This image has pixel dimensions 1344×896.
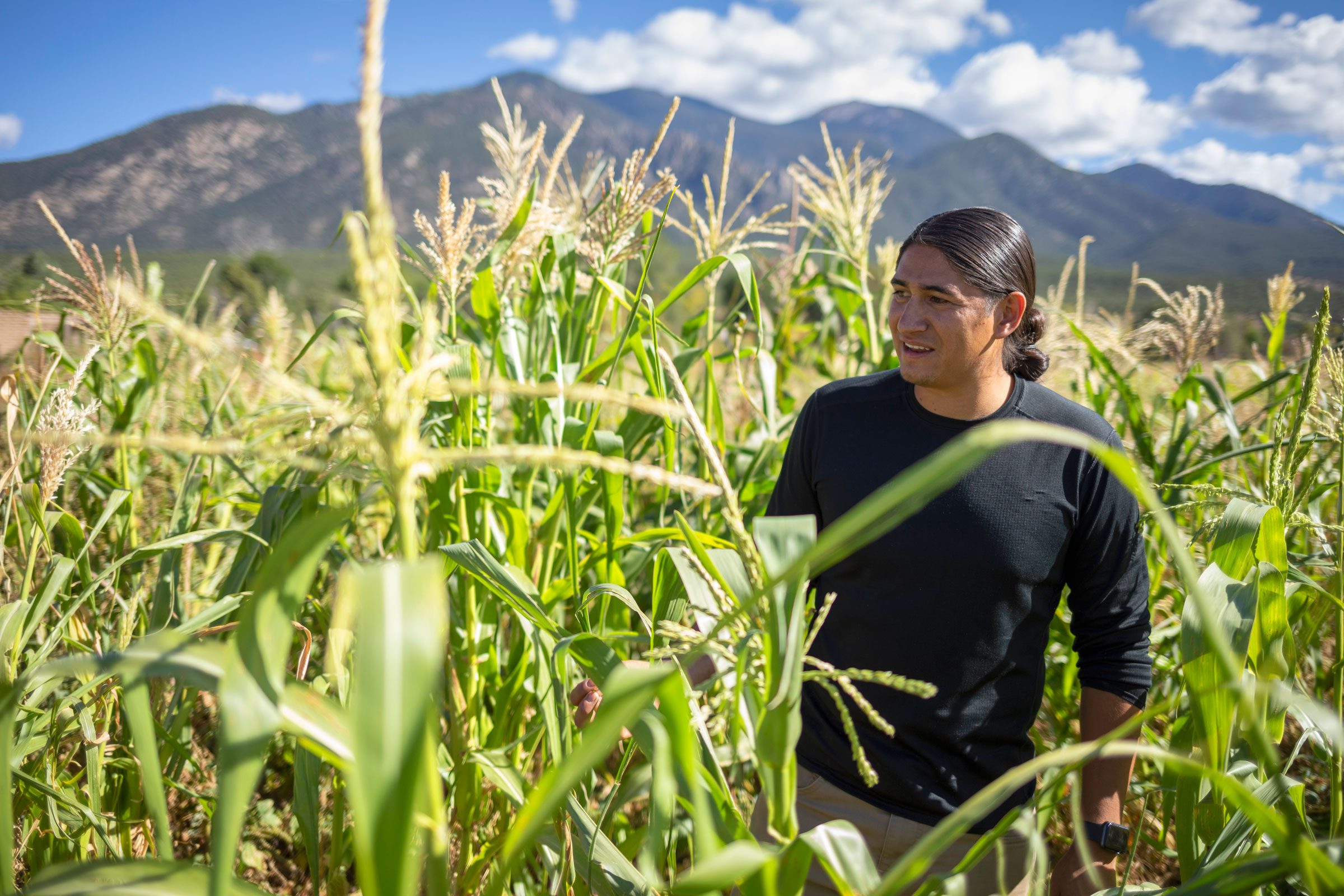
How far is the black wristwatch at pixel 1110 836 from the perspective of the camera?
1.37m

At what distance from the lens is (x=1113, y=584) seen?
1511 millimetres

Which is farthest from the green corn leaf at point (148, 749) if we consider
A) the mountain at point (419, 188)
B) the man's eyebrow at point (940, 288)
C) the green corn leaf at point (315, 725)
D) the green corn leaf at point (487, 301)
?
the mountain at point (419, 188)

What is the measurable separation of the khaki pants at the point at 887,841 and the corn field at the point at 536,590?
118 mm

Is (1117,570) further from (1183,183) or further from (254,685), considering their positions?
(1183,183)

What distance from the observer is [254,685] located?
519 millimetres

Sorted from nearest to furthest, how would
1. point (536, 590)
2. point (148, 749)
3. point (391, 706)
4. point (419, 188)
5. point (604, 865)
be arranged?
point (391, 706)
point (148, 749)
point (604, 865)
point (536, 590)
point (419, 188)

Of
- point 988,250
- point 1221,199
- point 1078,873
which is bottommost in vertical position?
point 1078,873

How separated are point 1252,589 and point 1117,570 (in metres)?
0.57

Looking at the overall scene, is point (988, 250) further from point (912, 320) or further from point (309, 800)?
point (309, 800)

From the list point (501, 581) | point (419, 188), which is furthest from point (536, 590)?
point (419, 188)

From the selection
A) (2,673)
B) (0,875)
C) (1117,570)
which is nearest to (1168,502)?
(1117,570)

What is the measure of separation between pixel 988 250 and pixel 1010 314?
0.57 feet

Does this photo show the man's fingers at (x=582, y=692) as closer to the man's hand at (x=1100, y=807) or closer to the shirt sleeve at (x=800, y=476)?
the shirt sleeve at (x=800, y=476)

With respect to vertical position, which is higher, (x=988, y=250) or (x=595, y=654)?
(x=988, y=250)
